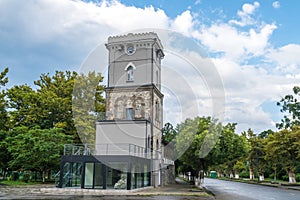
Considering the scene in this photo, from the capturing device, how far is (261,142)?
39062 millimetres

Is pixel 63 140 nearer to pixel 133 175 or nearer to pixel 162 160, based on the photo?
pixel 162 160

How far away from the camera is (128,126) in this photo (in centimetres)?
2264

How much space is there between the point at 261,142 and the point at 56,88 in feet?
83.7

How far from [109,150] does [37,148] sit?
7615 millimetres

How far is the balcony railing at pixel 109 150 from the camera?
20.2m

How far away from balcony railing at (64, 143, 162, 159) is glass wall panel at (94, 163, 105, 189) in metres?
1.44

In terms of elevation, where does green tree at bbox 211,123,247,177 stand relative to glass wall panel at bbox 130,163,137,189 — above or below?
above

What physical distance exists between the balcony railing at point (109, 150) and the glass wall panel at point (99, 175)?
4.72 ft

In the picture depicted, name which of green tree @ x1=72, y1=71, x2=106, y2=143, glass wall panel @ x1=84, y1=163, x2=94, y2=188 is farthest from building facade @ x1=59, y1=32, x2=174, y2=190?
green tree @ x1=72, y1=71, x2=106, y2=143

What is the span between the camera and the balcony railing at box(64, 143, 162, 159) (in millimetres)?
20167

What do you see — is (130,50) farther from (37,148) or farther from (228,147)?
(37,148)

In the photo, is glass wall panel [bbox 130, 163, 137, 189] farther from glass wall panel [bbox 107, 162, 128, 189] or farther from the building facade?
glass wall panel [bbox 107, 162, 128, 189]

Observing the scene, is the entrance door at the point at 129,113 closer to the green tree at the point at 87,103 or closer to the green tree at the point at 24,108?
the green tree at the point at 87,103

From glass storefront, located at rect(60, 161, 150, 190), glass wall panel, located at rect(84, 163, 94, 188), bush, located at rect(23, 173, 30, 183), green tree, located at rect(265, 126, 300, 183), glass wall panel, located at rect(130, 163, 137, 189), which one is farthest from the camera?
green tree, located at rect(265, 126, 300, 183)
